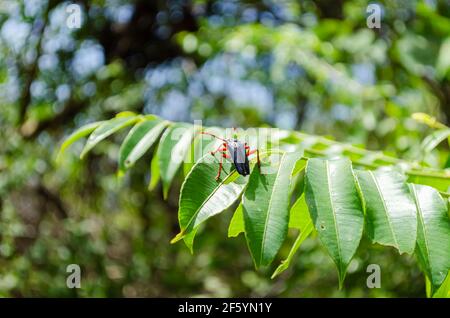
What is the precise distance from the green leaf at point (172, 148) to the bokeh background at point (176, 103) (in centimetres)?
156

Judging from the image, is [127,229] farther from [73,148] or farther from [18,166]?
[18,166]

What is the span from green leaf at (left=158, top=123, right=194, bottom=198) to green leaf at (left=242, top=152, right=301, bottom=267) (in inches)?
14.6

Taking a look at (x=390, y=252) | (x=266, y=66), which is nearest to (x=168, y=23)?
(x=266, y=66)

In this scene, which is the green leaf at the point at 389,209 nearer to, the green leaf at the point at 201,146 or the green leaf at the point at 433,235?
the green leaf at the point at 433,235

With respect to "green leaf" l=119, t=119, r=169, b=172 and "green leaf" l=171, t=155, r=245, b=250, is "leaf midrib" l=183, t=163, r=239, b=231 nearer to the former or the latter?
"green leaf" l=171, t=155, r=245, b=250

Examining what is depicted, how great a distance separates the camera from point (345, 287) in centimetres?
311

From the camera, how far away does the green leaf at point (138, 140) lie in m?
1.51

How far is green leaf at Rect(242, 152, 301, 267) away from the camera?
1.04 meters

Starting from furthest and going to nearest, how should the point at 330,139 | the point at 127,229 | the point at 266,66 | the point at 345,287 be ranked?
the point at 127,229 < the point at 266,66 < the point at 345,287 < the point at 330,139

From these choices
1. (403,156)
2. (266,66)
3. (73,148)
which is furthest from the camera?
(266,66)

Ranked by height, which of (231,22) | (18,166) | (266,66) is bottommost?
(18,166)

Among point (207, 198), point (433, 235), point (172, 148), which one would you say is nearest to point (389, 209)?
point (433, 235)

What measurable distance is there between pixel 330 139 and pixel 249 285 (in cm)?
216

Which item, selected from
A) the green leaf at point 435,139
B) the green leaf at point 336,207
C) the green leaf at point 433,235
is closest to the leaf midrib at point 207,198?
the green leaf at point 336,207
